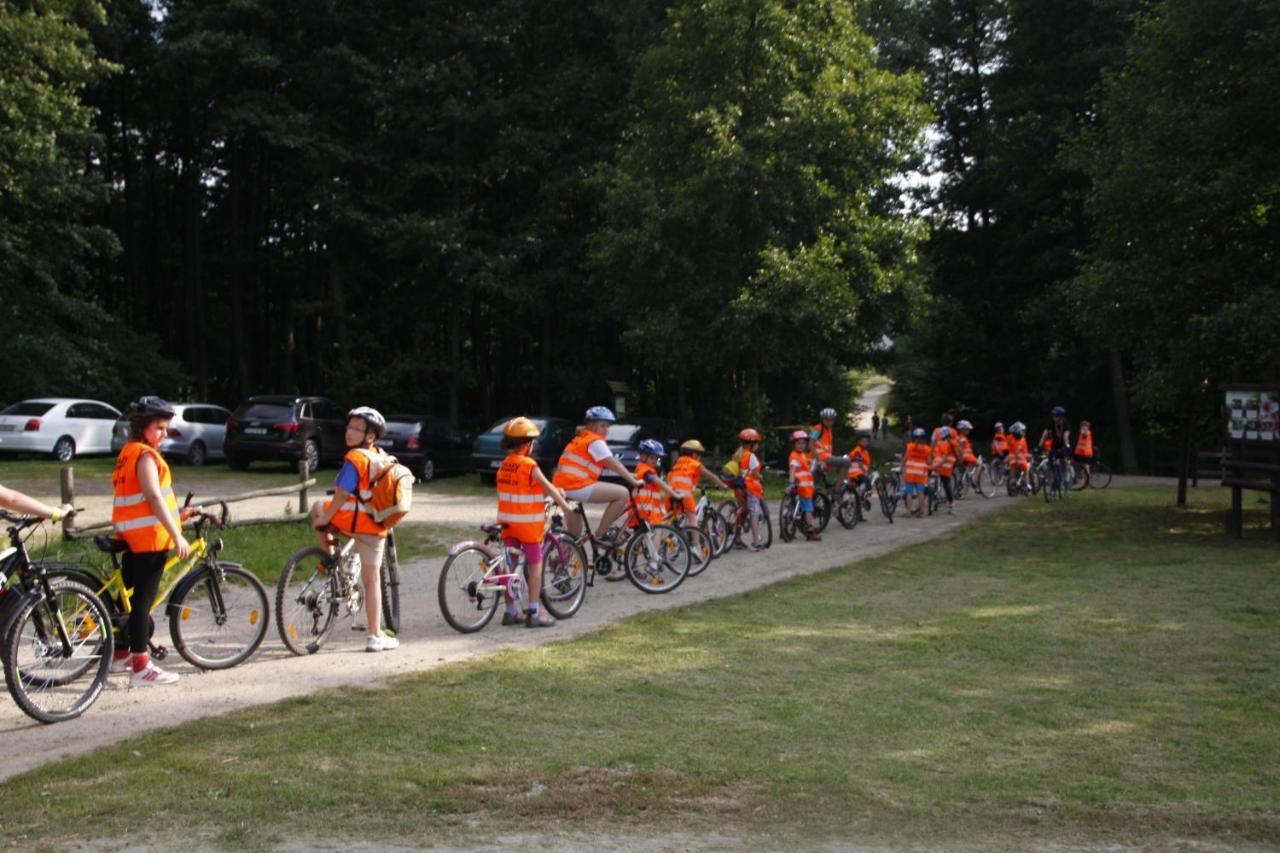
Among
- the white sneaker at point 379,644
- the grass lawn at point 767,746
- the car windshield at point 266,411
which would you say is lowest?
the grass lawn at point 767,746

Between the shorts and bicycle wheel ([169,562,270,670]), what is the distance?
82.6 inches

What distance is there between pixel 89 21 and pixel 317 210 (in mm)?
8330

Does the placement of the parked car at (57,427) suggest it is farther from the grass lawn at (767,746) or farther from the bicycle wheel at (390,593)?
the grass lawn at (767,746)

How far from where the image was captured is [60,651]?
7.21 metres

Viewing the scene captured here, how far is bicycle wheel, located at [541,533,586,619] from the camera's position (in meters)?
10.8

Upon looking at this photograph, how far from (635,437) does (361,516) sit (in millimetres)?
17809

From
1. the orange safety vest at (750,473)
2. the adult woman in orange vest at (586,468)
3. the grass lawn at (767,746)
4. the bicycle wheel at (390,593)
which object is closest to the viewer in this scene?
the grass lawn at (767,746)

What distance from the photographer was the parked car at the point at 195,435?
29.8 metres

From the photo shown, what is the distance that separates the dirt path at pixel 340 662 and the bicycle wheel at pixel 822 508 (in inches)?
89.5

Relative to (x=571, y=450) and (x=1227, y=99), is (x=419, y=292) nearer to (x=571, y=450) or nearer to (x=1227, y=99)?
(x=1227, y=99)

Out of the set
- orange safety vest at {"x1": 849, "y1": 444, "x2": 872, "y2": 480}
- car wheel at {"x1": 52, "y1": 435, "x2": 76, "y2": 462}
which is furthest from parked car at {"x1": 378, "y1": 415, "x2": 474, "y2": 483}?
orange safety vest at {"x1": 849, "y1": 444, "x2": 872, "y2": 480}

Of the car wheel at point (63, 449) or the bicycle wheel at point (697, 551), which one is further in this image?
the car wheel at point (63, 449)

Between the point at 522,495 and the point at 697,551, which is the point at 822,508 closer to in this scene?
the point at 697,551

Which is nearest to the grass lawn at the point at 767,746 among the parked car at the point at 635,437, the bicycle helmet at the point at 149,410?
the bicycle helmet at the point at 149,410
